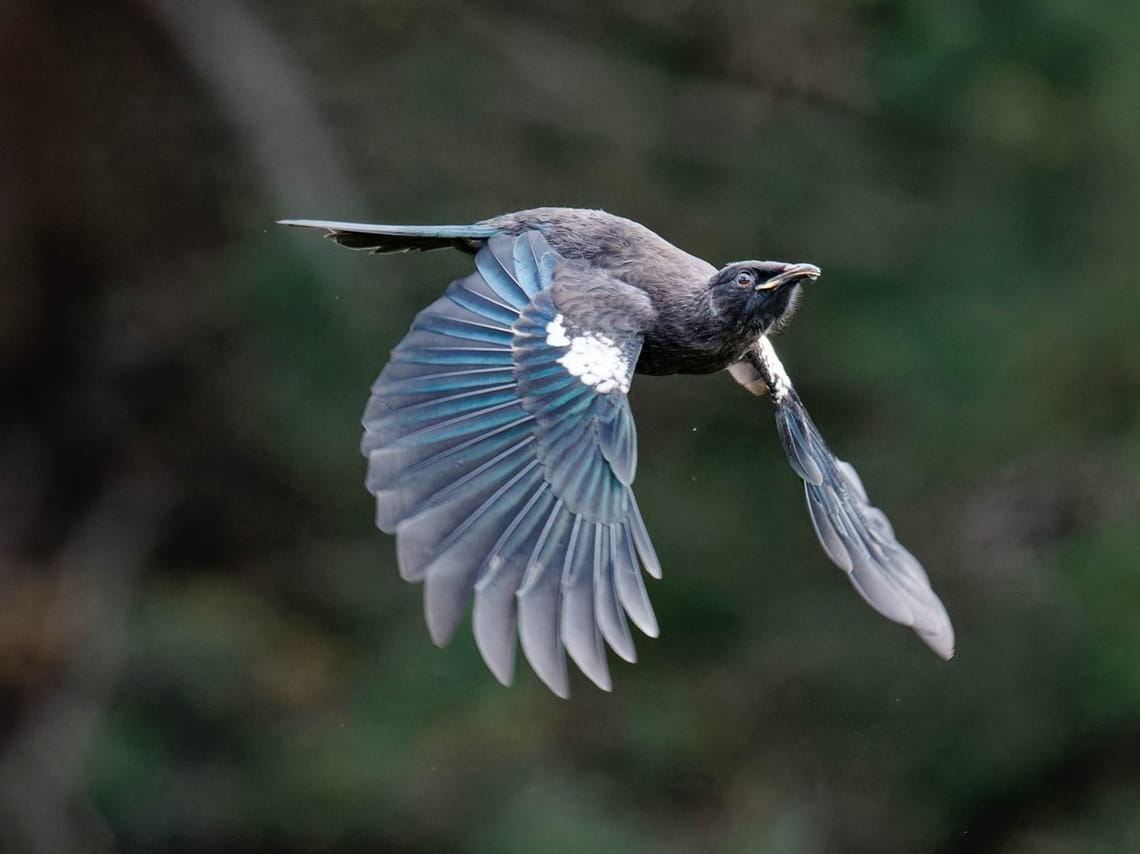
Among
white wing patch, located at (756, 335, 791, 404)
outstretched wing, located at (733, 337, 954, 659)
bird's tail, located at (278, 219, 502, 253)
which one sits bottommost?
outstretched wing, located at (733, 337, 954, 659)

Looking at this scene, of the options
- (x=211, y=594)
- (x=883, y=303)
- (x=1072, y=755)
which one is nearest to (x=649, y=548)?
(x=883, y=303)

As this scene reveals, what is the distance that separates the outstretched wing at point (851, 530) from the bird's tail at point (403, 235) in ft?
2.59

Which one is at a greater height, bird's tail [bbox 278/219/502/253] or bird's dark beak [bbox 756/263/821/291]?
bird's dark beak [bbox 756/263/821/291]

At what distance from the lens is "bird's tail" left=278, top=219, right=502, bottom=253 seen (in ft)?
14.5

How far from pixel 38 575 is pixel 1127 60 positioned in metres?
5.64

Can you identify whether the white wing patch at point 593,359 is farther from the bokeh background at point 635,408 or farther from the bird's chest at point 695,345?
the bokeh background at point 635,408

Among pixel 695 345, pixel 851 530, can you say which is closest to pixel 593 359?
pixel 695 345

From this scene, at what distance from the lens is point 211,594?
9375 mm

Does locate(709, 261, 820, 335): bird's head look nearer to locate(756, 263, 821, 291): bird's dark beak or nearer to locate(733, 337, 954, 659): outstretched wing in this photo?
locate(756, 263, 821, 291): bird's dark beak

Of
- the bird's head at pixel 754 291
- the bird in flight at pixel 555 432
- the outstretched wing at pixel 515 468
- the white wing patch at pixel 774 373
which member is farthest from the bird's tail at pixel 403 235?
the white wing patch at pixel 774 373

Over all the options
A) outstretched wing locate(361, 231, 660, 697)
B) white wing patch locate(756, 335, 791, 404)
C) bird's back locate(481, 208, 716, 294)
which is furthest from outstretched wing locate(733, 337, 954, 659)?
outstretched wing locate(361, 231, 660, 697)

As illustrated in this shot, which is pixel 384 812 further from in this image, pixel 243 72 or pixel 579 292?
pixel 579 292

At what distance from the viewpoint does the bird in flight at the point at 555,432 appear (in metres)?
3.66

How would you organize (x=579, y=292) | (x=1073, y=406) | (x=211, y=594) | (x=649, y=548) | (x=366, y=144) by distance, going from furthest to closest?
(x=211, y=594), (x=366, y=144), (x=1073, y=406), (x=579, y=292), (x=649, y=548)
